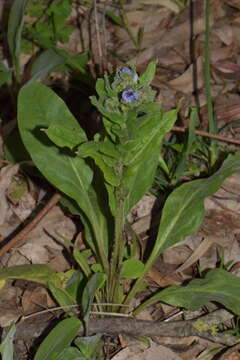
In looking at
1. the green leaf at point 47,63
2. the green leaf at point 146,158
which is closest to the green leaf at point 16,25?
the green leaf at point 47,63

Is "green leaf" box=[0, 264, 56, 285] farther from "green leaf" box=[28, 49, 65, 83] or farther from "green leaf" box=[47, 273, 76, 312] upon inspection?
"green leaf" box=[28, 49, 65, 83]

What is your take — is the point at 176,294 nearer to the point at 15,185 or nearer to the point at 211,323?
the point at 211,323

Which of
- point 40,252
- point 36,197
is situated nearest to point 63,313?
point 40,252

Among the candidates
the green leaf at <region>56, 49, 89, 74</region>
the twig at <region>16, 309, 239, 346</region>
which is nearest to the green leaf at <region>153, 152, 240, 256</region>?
the twig at <region>16, 309, 239, 346</region>

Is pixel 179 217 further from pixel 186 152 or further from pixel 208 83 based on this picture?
pixel 208 83

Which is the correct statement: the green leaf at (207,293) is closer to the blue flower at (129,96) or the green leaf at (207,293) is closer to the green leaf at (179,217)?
the green leaf at (179,217)

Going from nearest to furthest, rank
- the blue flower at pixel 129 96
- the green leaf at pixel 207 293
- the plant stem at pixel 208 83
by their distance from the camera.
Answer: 1. the blue flower at pixel 129 96
2. the green leaf at pixel 207 293
3. the plant stem at pixel 208 83
